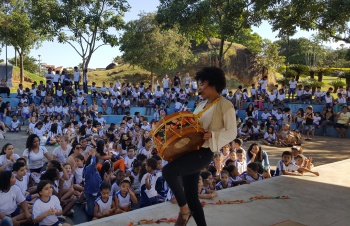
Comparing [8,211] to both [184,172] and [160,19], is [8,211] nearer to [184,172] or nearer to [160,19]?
[184,172]

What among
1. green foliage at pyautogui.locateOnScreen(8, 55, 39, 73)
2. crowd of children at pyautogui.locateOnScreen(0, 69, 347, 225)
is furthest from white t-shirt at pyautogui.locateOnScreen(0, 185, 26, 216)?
green foliage at pyautogui.locateOnScreen(8, 55, 39, 73)

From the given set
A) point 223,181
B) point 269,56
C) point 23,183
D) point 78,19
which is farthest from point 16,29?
point 223,181

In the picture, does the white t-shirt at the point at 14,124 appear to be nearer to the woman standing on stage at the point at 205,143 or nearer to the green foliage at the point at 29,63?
the woman standing on stage at the point at 205,143

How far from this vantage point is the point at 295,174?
633 centimetres

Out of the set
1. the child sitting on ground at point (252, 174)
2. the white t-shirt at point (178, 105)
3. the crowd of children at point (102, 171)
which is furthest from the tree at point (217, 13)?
the child sitting on ground at point (252, 174)

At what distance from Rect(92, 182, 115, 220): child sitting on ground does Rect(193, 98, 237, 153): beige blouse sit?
9.27 ft

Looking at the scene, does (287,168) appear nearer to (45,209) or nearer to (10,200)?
(45,209)

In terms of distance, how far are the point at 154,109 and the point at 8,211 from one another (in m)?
13.9

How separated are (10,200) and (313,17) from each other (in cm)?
1397

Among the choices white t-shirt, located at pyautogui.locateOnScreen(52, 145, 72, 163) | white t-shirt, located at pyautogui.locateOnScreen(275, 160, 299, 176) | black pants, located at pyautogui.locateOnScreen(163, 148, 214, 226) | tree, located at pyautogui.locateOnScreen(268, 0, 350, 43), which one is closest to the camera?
black pants, located at pyautogui.locateOnScreen(163, 148, 214, 226)

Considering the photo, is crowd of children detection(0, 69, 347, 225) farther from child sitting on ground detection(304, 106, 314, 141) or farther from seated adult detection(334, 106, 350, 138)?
seated adult detection(334, 106, 350, 138)

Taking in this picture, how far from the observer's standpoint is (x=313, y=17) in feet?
48.8

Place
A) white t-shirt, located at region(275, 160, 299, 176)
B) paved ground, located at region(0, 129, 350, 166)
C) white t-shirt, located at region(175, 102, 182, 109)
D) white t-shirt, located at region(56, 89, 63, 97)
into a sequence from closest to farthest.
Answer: white t-shirt, located at region(275, 160, 299, 176)
paved ground, located at region(0, 129, 350, 166)
white t-shirt, located at region(175, 102, 182, 109)
white t-shirt, located at region(56, 89, 63, 97)

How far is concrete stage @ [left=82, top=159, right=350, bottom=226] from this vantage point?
402cm
